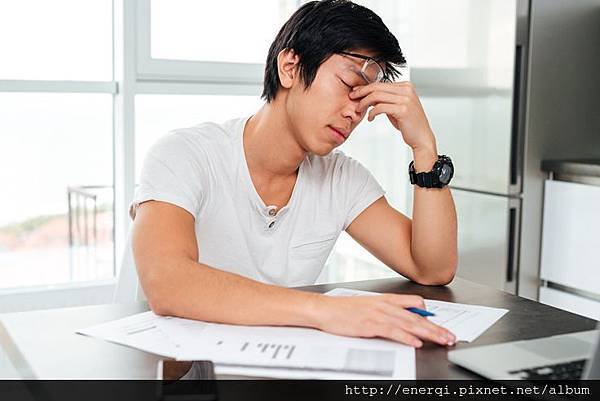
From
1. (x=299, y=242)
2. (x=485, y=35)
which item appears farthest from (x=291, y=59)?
(x=485, y=35)

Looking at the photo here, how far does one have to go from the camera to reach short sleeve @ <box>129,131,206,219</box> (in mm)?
1474

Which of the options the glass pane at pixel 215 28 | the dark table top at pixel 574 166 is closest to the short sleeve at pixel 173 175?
the dark table top at pixel 574 166

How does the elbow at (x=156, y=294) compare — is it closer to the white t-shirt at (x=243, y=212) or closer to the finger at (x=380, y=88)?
the white t-shirt at (x=243, y=212)

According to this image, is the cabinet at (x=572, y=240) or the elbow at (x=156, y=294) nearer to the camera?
the elbow at (x=156, y=294)

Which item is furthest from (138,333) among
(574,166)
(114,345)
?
(574,166)

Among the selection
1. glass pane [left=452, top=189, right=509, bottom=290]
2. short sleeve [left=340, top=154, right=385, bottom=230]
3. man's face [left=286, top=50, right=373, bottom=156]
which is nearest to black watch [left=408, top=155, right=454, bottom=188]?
short sleeve [left=340, top=154, right=385, bottom=230]

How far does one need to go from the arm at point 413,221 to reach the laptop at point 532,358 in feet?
1.71

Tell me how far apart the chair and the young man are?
3.9 inches

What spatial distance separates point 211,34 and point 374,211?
1910mm

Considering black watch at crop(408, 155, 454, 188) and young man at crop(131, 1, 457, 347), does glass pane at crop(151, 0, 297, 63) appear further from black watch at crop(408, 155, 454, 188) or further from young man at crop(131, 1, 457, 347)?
black watch at crop(408, 155, 454, 188)

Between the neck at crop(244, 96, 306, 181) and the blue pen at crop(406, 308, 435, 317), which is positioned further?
the neck at crop(244, 96, 306, 181)

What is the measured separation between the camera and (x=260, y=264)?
168 centimetres

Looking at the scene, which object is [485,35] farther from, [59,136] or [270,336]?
[270,336]

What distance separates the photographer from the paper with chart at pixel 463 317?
121 cm
